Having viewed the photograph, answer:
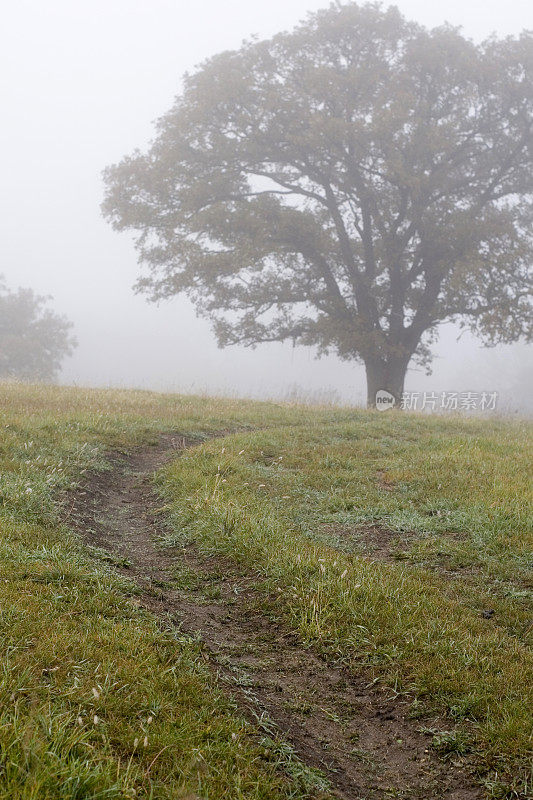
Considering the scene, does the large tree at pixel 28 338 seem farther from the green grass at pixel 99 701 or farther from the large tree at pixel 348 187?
the green grass at pixel 99 701

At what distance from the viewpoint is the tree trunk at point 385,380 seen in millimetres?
25484

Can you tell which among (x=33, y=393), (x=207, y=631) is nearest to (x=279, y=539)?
(x=207, y=631)

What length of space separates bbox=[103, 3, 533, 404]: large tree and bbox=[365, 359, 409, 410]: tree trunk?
0.09 metres

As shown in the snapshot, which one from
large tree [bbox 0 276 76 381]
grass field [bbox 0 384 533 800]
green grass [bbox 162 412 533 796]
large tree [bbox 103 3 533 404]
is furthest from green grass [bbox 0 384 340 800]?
large tree [bbox 0 276 76 381]

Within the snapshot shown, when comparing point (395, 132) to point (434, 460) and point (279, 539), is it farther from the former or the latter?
point (279, 539)

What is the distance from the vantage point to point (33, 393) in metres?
14.9

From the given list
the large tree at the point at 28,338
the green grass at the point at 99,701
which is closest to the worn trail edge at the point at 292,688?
the green grass at the point at 99,701

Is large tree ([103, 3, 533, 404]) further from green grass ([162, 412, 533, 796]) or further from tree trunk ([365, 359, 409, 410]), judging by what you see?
green grass ([162, 412, 533, 796])

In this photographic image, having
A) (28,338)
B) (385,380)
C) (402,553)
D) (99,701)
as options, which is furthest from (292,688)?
(28,338)

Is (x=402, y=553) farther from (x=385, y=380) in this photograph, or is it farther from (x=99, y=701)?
(x=385, y=380)

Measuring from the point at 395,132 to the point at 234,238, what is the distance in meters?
Answer: 7.57

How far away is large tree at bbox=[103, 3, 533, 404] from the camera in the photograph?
23.9 meters

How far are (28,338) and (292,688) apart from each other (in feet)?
158

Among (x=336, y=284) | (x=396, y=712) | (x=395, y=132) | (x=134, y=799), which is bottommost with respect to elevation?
(x=396, y=712)
